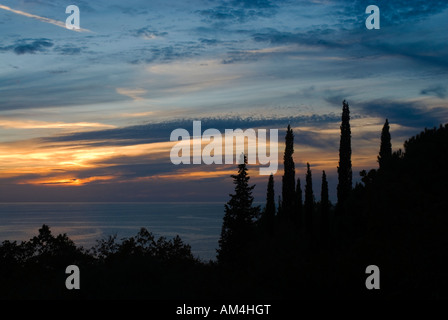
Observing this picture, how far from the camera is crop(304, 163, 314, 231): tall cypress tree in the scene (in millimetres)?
52219

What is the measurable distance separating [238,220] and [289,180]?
9135 millimetres

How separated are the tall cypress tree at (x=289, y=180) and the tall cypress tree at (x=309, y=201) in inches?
70.7

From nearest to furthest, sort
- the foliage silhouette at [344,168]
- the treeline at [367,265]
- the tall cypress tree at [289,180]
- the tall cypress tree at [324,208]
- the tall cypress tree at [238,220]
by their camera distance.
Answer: the treeline at [367,265], the tall cypress tree at [324,208], the foliage silhouette at [344,168], the tall cypress tree at [238,220], the tall cypress tree at [289,180]

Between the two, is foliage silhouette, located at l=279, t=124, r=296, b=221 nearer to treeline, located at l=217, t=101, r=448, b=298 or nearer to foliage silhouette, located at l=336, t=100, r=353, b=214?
foliage silhouette, located at l=336, t=100, r=353, b=214

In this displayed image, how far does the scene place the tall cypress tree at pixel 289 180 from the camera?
5691 centimetres

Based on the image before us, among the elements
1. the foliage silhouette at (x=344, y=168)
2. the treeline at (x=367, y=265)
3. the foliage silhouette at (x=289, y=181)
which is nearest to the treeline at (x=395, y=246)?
the treeline at (x=367, y=265)

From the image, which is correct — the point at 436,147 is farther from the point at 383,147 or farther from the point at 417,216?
the point at 383,147

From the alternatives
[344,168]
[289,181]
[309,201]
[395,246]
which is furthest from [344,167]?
[395,246]

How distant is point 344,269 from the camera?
23.5 metres

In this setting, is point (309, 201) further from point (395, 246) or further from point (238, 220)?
point (395, 246)

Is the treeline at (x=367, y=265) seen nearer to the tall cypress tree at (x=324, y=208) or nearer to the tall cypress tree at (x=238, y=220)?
the tall cypress tree at (x=324, y=208)

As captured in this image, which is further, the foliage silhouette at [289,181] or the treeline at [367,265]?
the foliage silhouette at [289,181]
